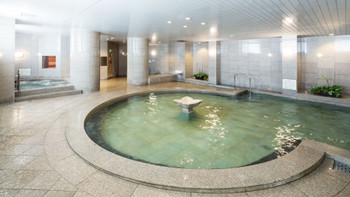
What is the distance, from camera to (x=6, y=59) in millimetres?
6738

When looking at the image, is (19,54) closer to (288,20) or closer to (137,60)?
(137,60)

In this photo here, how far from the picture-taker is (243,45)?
12.4 m

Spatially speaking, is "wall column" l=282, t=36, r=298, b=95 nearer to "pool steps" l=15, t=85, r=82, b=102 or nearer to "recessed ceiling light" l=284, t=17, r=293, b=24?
"recessed ceiling light" l=284, t=17, r=293, b=24

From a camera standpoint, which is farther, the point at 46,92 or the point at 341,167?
the point at 46,92

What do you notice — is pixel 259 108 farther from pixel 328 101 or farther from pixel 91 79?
pixel 91 79

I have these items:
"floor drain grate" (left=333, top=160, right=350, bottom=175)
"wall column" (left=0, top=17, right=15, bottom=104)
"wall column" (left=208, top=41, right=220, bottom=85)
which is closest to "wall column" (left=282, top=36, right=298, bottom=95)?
"wall column" (left=208, top=41, right=220, bottom=85)

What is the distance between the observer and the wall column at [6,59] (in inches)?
261

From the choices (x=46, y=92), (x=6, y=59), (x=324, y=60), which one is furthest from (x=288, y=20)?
(x=46, y=92)

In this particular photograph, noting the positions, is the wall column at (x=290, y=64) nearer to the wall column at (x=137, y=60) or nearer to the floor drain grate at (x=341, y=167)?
the floor drain grate at (x=341, y=167)

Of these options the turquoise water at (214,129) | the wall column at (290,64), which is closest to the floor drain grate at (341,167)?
the turquoise water at (214,129)

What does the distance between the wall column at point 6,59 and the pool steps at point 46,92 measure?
0.52 m

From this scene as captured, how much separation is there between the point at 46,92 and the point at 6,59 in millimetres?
2196

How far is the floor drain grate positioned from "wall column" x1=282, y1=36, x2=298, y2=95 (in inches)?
284

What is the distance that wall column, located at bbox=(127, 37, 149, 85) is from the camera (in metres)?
12.2
